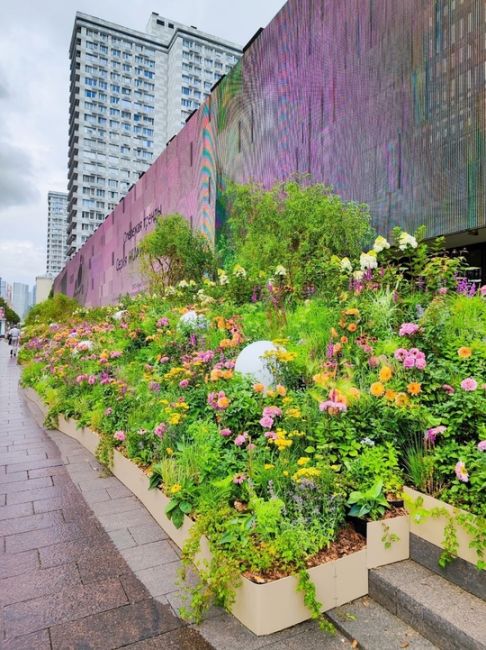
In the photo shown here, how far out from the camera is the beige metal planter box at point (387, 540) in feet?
7.70

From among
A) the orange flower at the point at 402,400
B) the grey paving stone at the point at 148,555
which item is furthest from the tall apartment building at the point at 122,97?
the orange flower at the point at 402,400

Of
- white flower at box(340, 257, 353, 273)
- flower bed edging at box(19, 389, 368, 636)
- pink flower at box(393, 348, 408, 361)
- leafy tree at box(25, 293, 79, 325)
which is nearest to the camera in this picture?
flower bed edging at box(19, 389, 368, 636)

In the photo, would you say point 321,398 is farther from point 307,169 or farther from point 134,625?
point 307,169

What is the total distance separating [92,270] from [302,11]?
3272cm

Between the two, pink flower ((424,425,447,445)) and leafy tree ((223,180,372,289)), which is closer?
pink flower ((424,425,447,445))

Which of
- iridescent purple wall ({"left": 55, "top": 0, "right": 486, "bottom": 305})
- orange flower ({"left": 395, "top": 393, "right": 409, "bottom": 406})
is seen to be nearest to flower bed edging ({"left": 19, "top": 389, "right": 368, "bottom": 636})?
orange flower ({"left": 395, "top": 393, "right": 409, "bottom": 406})

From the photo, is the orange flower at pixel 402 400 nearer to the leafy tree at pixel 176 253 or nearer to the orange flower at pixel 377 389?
the orange flower at pixel 377 389

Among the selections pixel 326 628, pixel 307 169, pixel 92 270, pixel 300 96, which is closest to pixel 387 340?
pixel 326 628

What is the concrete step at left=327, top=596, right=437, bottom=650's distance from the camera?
1.96 m

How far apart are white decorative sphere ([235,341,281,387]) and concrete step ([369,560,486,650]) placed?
193 cm

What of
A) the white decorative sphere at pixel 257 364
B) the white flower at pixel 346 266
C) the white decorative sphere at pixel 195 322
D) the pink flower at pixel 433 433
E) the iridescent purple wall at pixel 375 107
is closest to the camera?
the pink flower at pixel 433 433

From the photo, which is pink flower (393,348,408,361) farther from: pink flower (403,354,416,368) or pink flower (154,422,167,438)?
pink flower (154,422,167,438)

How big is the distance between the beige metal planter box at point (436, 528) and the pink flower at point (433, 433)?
0.32 metres

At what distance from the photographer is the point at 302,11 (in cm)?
1319
